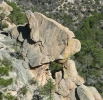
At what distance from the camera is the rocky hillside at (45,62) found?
40.4m

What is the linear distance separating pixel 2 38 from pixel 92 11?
7459 centimetres

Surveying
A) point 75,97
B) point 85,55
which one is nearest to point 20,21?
point 85,55

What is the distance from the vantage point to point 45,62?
4231cm

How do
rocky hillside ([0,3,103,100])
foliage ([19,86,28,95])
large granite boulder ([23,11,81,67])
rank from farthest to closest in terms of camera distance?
large granite boulder ([23,11,81,67]), rocky hillside ([0,3,103,100]), foliage ([19,86,28,95])

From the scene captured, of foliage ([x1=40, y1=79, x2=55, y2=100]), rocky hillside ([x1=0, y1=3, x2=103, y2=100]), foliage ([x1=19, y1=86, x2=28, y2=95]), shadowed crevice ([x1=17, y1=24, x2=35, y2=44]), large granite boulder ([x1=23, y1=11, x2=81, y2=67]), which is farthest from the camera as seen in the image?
shadowed crevice ([x1=17, y1=24, x2=35, y2=44])

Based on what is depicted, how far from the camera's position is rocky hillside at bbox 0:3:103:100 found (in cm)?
4038

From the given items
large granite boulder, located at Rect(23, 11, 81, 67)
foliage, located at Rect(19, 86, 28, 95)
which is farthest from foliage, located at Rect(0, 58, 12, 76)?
large granite boulder, located at Rect(23, 11, 81, 67)

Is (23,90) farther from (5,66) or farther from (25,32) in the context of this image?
(25,32)

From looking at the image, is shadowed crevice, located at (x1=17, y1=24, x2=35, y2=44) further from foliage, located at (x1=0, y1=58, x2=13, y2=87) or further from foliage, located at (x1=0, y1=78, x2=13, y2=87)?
foliage, located at (x1=0, y1=78, x2=13, y2=87)

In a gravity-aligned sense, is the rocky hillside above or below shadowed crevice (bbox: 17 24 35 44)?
below

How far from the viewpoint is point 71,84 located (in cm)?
4338

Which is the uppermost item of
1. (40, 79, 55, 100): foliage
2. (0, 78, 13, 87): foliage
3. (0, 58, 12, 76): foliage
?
(0, 58, 12, 76): foliage

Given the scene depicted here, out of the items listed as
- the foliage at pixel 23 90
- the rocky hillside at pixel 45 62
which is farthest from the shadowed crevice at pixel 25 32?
the foliage at pixel 23 90

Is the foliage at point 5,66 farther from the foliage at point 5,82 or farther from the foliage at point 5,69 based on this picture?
the foliage at point 5,82
